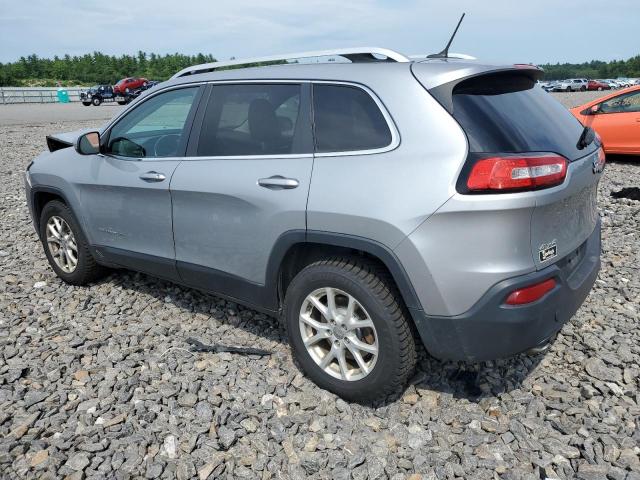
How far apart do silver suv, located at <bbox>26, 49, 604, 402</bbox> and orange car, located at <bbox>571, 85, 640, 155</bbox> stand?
745 cm

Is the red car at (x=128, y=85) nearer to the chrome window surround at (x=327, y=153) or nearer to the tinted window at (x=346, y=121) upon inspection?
the chrome window surround at (x=327, y=153)

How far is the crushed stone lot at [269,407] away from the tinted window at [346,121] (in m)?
1.44

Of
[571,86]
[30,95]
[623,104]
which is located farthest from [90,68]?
[623,104]

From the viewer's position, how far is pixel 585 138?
10.3ft

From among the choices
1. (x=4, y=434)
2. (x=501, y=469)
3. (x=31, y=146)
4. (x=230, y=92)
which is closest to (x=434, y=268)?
(x=501, y=469)

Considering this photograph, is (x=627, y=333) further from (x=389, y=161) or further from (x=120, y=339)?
(x=120, y=339)

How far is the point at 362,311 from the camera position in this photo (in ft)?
9.73

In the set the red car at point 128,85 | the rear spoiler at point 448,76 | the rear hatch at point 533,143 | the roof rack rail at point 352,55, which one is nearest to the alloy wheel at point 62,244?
the roof rack rail at point 352,55

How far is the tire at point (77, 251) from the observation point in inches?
181

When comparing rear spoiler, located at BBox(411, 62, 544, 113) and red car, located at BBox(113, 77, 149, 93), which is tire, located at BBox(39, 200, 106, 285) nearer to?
rear spoiler, located at BBox(411, 62, 544, 113)

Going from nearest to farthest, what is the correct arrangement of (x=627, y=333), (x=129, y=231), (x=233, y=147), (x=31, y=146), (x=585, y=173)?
(x=585, y=173) < (x=233, y=147) < (x=627, y=333) < (x=129, y=231) < (x=31, y=146)

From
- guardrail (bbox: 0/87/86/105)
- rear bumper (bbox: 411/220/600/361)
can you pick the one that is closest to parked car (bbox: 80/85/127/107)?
guardrail (bbox: 0/87/86/105)

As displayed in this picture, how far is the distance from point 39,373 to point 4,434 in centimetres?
63

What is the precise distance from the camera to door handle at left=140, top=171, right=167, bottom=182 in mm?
3734
